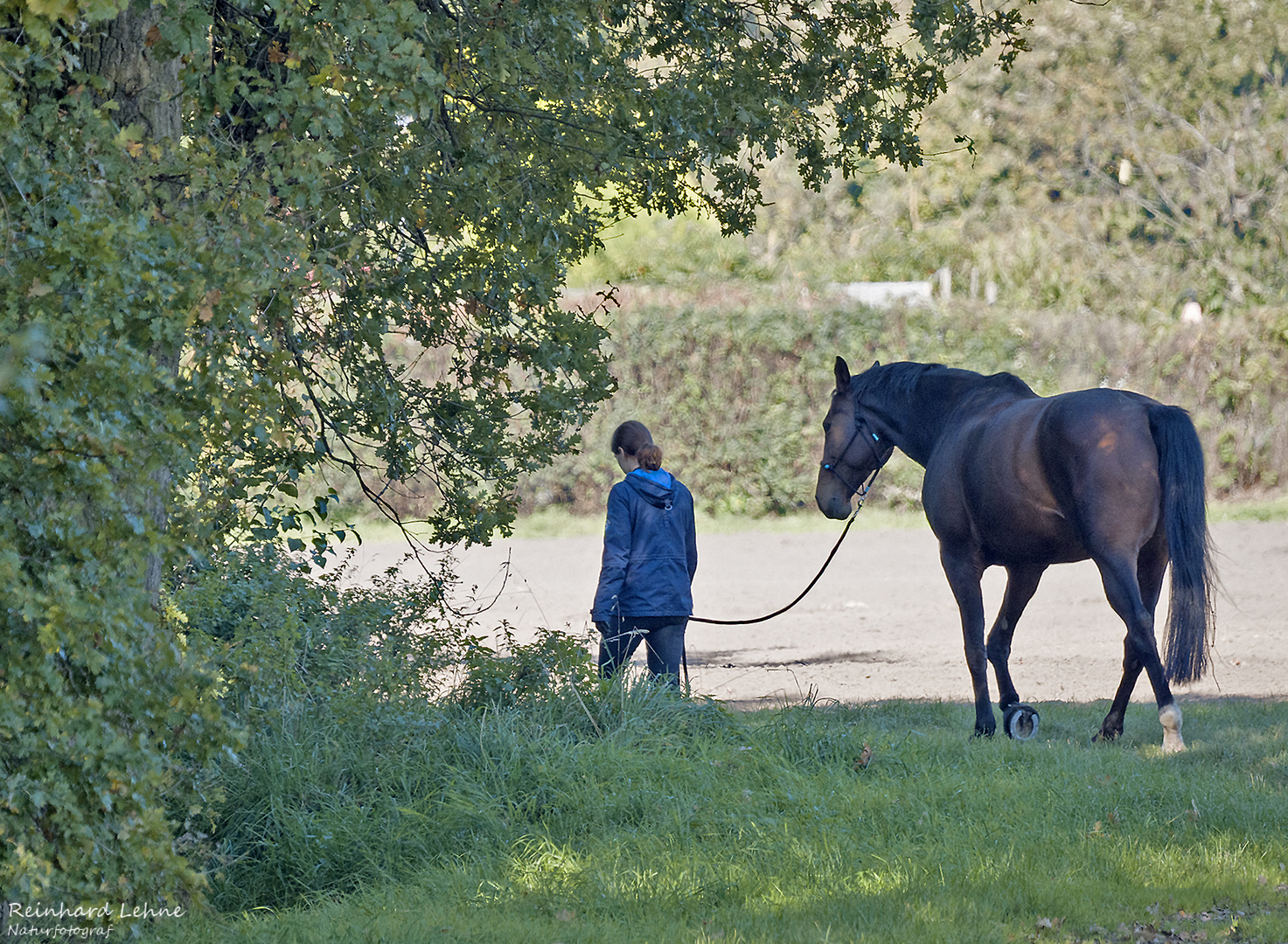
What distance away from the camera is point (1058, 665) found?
935 cm

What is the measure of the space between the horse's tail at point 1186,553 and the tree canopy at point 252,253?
6.96ft

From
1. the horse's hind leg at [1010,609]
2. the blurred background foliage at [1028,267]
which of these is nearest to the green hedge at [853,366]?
the blurred background foliage at [1028,267]

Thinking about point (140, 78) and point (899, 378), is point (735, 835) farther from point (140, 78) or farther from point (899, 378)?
point (899, 378)

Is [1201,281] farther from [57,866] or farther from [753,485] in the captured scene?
[57,866]

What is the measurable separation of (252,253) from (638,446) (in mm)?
3363

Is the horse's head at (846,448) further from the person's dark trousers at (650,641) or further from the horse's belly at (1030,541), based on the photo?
the person's dark trousers at (650,641)

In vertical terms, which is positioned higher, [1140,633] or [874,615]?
[874,615]

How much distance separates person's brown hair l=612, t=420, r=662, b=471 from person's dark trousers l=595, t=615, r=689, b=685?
842mm

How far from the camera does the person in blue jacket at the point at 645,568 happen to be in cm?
665

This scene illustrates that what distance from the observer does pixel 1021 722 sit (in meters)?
6.63

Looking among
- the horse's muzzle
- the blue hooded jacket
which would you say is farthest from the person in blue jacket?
the horse's muzzle

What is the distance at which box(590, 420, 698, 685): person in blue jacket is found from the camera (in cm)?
665

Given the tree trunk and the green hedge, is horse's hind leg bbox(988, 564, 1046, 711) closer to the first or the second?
the tree trunk

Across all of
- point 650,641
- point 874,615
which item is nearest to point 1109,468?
point 650,641
